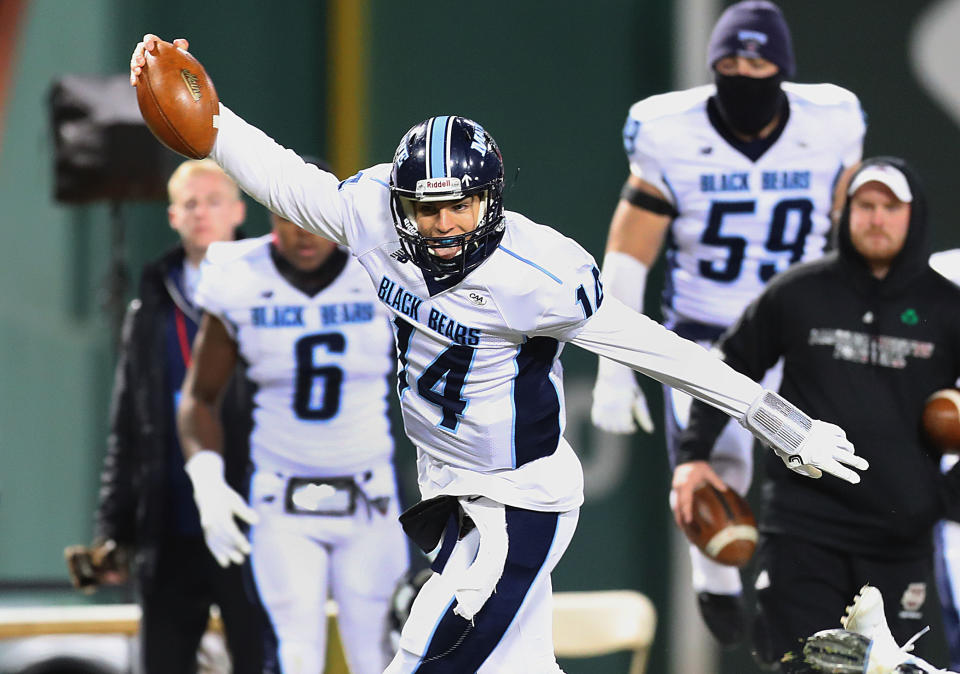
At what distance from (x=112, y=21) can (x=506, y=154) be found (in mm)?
1758

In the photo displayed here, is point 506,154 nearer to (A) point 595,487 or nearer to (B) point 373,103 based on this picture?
(B) point 373,103

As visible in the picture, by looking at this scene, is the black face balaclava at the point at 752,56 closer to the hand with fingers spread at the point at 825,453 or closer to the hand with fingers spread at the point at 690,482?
the hand with fingers spread at the point at 690,482

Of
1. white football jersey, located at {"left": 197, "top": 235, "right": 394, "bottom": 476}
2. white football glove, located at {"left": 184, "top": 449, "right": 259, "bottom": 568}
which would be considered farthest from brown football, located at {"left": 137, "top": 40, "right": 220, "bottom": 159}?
white football glove, located at {"left": 184, "top": 449, "right": 259, "bottom": 568}

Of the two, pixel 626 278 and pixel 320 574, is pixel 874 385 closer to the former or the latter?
pixel 626 278

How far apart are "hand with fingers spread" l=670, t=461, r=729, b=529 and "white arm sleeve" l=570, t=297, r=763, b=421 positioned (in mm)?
1264

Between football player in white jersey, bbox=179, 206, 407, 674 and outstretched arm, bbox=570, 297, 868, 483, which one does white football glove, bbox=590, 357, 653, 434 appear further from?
outstretched arm, bbox=570, 297, 868, 483

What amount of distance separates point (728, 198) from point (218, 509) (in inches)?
71.9

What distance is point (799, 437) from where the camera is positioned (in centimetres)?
328

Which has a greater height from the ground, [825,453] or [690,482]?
[825,453]

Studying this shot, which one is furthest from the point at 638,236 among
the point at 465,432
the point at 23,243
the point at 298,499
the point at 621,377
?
the point at 23,243

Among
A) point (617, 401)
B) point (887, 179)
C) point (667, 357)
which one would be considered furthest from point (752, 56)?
point (667, 357)

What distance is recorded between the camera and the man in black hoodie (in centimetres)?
420

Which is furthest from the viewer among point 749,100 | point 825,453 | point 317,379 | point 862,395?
point 749,100

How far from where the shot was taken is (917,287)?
4305mm
